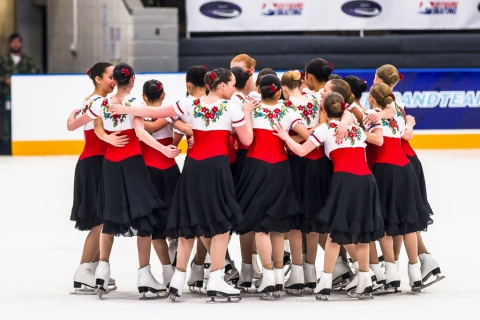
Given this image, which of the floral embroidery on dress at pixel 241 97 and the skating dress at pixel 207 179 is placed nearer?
the skating dress at pixel 207 179

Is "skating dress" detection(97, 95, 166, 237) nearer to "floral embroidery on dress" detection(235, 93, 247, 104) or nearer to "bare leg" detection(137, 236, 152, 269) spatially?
"bare leg" detection(137, 236, 152, 269)

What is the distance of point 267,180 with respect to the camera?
543 cm

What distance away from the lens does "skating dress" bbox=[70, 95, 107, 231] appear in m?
5.68

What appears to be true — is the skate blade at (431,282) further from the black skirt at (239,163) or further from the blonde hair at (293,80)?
the blonde hair at (293,80)

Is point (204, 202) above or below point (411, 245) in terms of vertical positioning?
above

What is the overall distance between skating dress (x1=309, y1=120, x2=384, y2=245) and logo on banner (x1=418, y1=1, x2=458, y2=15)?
10.3m

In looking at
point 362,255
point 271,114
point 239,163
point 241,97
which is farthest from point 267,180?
point 362,255

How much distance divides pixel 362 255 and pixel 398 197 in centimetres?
46

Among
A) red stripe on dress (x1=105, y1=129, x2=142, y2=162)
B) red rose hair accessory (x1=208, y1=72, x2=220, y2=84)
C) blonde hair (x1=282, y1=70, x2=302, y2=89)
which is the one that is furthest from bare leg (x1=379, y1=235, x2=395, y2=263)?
red stripe on dress (x1=105, y1=129, x2=142, y2=162)

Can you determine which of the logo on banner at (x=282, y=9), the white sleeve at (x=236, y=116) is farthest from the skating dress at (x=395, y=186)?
the logo on banner at (x=282, y=9)

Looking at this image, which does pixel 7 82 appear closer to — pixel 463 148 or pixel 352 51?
pixel 352 51

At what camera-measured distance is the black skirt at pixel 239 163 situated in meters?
5.62

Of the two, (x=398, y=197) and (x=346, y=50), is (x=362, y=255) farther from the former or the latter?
(x=346, y=50)

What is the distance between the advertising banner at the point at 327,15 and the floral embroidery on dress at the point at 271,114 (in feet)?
32.6
